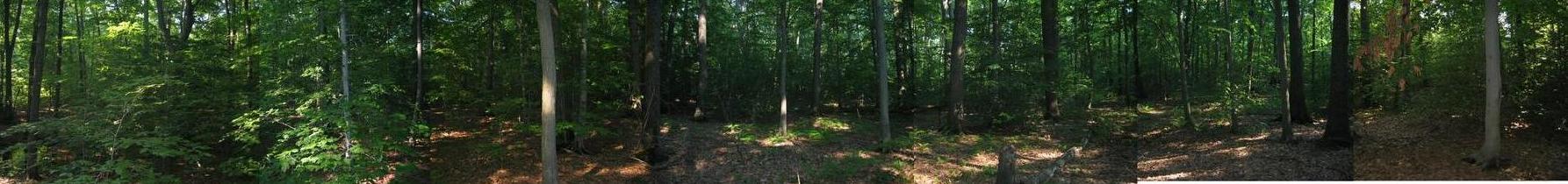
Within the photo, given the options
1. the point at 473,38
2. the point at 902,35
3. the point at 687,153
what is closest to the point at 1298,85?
the point at 902,35

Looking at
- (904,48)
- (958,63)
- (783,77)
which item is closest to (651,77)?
(783,77)

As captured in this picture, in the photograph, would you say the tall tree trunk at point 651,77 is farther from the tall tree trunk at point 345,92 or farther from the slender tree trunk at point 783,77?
the tall tree trunk at point 345,92

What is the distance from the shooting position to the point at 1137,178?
9.95 metres

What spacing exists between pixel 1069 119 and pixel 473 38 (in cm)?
1235

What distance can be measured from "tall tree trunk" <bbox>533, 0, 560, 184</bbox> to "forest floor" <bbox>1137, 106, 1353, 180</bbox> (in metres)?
7.94

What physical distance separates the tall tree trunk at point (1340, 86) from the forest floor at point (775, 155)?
8.94 feet

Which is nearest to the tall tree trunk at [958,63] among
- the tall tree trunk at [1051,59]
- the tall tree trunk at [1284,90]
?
the tall tree trunk at [1051,59]

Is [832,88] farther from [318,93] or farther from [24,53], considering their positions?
[24,53]

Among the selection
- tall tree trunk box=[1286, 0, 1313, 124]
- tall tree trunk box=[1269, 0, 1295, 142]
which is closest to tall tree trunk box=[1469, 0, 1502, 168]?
tall tree trunk box=[1269, 0, 1295, 142]

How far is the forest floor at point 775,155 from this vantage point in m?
11.2

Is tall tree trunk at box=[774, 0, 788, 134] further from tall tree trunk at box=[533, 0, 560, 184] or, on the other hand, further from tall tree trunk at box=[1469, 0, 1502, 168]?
tall tree trunk at box=[1469, 0, 1502, 168]

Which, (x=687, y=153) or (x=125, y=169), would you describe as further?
(x=687, y=153)

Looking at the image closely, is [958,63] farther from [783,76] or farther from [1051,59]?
[783,76]

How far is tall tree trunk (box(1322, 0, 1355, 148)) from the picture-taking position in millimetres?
10047
